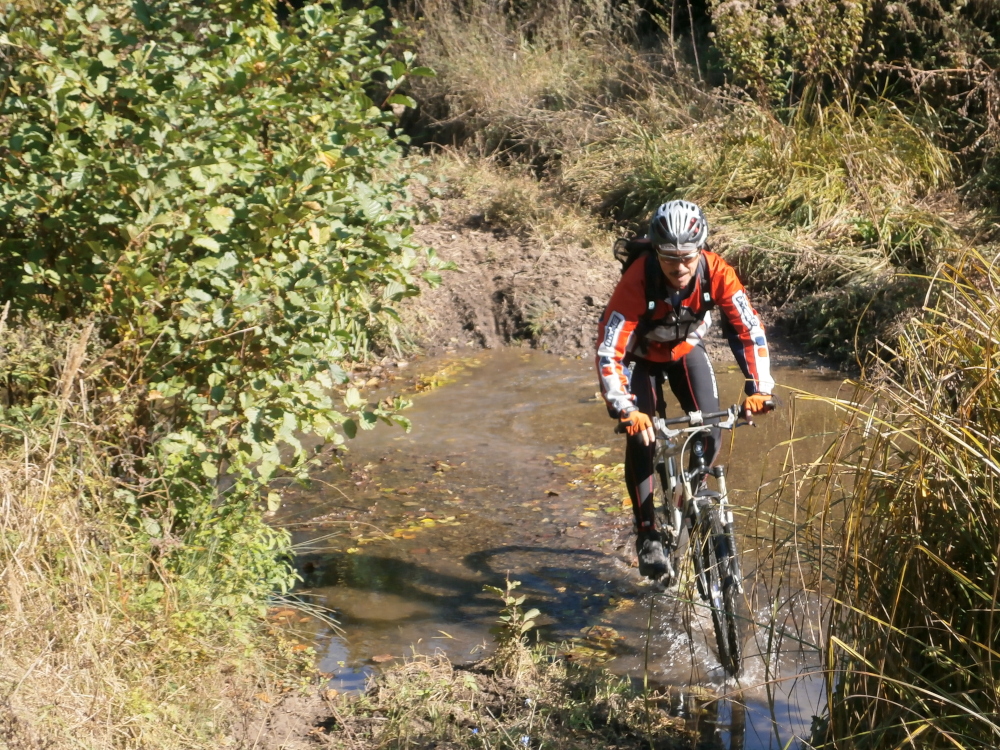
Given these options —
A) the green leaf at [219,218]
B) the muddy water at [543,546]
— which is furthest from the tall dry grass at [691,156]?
the green leaf at [219,218]

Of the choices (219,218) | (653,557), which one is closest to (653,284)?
(653,557)

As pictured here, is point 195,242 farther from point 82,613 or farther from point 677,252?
point 677,252

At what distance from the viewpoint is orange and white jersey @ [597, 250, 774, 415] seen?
5.04m

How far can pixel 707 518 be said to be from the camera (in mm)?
4633

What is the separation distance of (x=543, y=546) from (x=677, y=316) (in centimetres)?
201

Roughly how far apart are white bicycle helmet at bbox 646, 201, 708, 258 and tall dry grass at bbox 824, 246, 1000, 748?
158 cm

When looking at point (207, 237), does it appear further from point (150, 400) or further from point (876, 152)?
point (876, 152)

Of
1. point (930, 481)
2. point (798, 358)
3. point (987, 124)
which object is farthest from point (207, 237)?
point (987, 124)

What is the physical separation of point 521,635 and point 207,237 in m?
2.29

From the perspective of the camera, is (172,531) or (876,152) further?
A: (876,152)

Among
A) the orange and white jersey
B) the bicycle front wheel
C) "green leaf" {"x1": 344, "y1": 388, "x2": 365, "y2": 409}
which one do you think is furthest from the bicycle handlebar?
"green leaf" {"x1": 344, "y1": 388, "x2": 365, "y2": 409}

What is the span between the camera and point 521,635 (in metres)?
5.02

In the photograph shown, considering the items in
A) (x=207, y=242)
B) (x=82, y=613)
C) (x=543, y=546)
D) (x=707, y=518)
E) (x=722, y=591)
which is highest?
(x=207, y=242)

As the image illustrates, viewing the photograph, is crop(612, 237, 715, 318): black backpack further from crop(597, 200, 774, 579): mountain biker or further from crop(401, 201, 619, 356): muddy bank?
crop(401, 201, 619, 356): muddy bank
